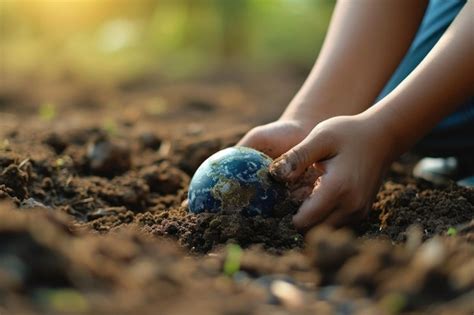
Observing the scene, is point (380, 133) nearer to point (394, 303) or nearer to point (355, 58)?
point (355, 58)

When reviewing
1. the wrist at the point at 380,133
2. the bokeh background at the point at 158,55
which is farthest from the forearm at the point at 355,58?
the bokeh background at the point at 158,55

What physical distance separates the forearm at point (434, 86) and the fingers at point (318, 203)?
28cm

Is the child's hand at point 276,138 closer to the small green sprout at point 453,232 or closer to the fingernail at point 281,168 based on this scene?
the fingernail at point 281,168

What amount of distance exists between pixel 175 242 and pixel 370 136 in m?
0.79

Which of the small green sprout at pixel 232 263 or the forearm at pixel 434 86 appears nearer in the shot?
the small green sprout at pixel 232 263

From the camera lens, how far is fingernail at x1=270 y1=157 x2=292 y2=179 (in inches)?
103

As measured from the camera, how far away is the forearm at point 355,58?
3.33m

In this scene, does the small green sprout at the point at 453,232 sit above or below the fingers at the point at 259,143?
below

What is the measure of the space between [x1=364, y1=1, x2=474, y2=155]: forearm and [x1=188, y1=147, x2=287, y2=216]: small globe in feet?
1.45

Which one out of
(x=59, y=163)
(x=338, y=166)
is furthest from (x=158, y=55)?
(x=338, y=166)

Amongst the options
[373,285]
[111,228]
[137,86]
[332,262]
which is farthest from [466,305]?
[137,86]

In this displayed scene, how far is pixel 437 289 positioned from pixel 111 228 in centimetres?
144

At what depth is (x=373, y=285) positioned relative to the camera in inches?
66.0

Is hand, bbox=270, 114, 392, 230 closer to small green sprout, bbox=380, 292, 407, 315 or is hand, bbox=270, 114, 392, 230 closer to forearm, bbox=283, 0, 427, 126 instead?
forearm, bbox=283, 0, 427, 126
